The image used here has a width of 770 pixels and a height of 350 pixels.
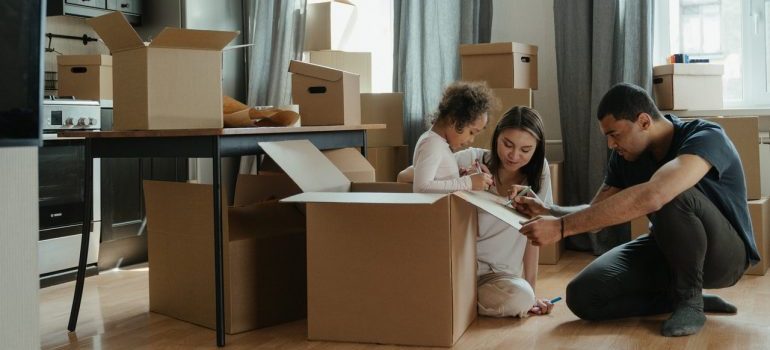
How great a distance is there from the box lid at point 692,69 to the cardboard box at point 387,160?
1.34m

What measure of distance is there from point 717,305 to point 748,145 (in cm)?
113

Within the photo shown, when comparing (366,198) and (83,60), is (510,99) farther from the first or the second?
(83,60)

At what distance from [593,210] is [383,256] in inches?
23.4

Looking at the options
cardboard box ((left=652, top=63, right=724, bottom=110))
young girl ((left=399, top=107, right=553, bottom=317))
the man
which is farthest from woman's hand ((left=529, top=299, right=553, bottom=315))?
cardboard box ((left=652, top=63, right=724, bottom=110))

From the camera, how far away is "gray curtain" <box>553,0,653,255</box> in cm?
401

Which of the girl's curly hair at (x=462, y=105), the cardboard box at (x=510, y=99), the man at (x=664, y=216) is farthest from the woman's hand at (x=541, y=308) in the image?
the cardboard box at (x=510, y=99)

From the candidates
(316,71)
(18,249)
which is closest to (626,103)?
(316,71)

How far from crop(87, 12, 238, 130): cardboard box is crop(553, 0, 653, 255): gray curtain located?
2.12 meters

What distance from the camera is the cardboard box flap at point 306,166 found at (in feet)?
8.45

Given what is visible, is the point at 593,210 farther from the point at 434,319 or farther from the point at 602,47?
the point at 602,47

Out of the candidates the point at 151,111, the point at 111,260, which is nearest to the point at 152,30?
the point at 111,260

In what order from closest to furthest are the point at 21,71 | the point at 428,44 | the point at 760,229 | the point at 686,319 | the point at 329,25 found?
1. the point at 21,71
2. the point at 686,319
3. the point at 760,229
4. the point at 428,44
5. the point at 329,25

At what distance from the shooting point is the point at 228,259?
2561mm

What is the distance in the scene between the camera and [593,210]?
7.55 ft
